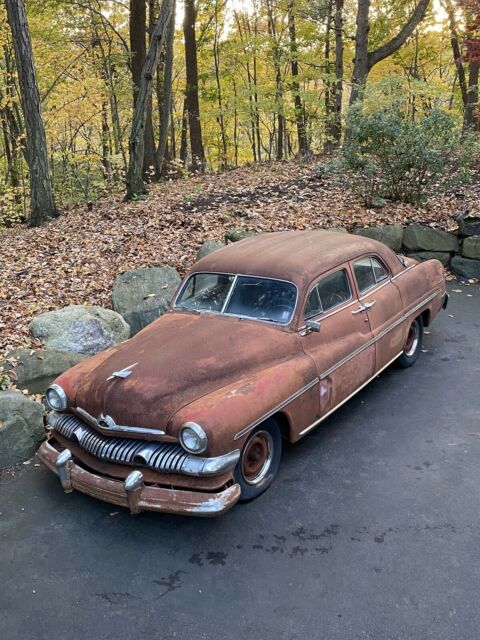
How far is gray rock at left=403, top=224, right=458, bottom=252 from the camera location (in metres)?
9.13

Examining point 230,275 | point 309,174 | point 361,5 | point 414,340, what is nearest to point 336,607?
point 230,275

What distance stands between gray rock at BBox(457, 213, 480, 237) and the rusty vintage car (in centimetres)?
422

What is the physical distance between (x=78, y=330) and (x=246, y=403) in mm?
3303

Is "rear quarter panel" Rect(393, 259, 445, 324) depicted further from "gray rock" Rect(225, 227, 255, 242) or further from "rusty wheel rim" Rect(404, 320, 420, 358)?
"gray rock" Rect(225, 227, 255, 242)

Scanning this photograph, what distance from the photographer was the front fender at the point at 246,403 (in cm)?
343

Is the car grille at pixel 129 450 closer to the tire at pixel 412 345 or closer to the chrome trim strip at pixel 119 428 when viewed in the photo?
the chrome trim strip at pixel 119 428

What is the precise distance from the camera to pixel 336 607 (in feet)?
9.77

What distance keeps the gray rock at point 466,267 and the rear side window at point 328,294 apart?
4884mm

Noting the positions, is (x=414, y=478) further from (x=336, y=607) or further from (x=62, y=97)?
(x=62, y=97)

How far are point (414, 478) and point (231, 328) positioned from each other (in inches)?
75.8

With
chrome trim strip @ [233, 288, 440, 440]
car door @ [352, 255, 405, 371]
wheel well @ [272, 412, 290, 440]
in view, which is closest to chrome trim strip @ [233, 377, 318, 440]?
chrome trim strip @ [233, 288, 440, 440]

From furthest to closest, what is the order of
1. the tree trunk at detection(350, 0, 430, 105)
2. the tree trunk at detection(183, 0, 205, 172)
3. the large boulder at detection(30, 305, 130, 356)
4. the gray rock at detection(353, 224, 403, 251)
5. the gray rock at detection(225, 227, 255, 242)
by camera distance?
the tree trunk at detection(183, 0, 205, 172) < the tree trunk at detection(350, 0, 430, 105) < the gray rock at detection(353, 224, 403, 251) < the gray rock at detection(225, 227, 255, 242) < the large boulder at detection(30, 305, 130, 356)

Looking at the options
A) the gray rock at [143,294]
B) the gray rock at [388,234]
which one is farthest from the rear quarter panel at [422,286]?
the gray rock at [143,294]

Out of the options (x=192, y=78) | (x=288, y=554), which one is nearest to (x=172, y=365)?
(x=288, y=554)
